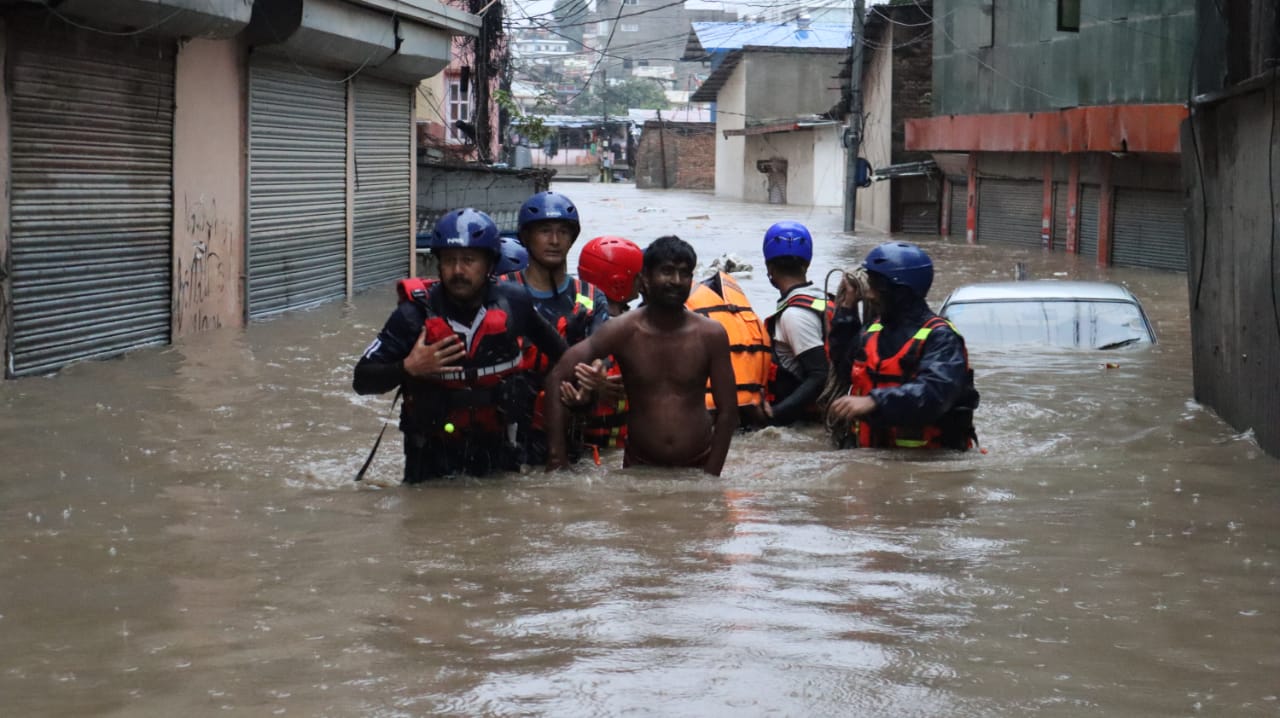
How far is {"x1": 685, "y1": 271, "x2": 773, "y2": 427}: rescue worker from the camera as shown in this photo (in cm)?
767

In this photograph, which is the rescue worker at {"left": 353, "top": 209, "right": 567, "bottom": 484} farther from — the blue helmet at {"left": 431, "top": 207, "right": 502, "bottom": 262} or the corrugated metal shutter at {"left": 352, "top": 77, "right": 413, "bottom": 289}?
the corrugated metal shutter at {"left": 352, "top": 77, "right": 413, "bottom": 289}

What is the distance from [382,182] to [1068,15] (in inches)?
516

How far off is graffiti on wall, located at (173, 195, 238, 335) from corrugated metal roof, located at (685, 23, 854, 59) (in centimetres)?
4709

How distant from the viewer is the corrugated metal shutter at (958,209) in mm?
36406

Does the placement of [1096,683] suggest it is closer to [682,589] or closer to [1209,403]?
[682,589]

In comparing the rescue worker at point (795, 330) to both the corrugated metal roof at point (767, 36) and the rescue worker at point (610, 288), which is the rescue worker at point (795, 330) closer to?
the rescue worker at point (610, 288)

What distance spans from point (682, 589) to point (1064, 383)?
22.6 ft

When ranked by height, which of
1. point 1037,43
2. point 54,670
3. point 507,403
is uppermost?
point 1037,43

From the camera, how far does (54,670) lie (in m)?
4.47

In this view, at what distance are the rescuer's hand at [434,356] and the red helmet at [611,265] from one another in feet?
5.04

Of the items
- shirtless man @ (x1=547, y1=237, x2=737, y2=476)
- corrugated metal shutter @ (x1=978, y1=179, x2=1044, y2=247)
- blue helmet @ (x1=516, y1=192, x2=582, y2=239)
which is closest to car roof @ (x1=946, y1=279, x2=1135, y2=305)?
blue helmet @ (x1=516, y1=192, x2=582, y2=239)

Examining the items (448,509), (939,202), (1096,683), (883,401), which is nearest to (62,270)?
(448,509)

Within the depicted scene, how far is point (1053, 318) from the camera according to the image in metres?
12.3

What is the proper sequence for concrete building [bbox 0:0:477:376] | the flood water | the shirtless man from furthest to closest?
concrete building [bbox 0:0:477:376] < the shirtless man < the flood water
